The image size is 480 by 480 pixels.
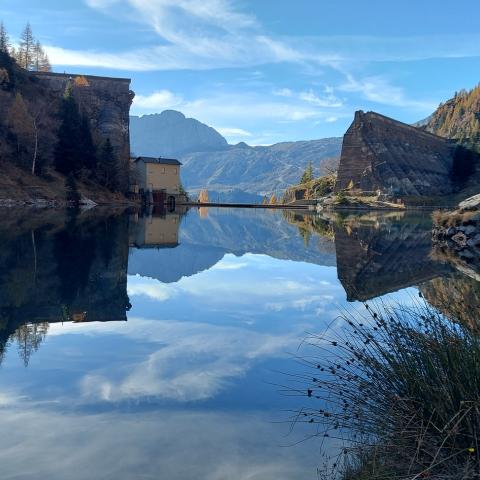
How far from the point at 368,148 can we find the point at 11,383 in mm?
99926

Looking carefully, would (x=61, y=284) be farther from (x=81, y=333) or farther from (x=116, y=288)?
(x=81, y=333)

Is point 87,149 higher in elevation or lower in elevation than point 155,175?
higher

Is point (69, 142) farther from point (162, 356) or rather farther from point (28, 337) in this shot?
point (162, 356)

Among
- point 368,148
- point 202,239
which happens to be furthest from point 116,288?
point 368,148

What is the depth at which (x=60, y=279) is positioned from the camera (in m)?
12.8

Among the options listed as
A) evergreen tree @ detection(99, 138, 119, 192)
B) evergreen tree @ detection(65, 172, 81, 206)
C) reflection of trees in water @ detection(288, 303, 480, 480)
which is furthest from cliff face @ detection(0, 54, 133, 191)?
reflection of trees in water @ detection(288, 303, 480, 480)

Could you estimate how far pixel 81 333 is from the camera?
8.55 metres

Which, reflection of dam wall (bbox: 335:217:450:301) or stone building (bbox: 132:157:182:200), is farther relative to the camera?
stone building (bbox: 132:157:182:200)

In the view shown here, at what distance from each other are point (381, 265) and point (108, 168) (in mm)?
54341

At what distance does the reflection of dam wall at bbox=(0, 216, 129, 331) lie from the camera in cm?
971

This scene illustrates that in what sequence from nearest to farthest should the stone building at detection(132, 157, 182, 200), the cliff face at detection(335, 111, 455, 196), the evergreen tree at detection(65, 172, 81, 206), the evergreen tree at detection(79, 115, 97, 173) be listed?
the evergreen tree at detection(65, 172, 81, 206) < the evergreen tree at detection(79, 115, 97, 173) < the stone building at detection(132, 157, 182, 200) < the cliff face at detection(335, 111, 455, 196)

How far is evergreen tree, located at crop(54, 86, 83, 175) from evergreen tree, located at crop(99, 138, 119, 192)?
3273mm

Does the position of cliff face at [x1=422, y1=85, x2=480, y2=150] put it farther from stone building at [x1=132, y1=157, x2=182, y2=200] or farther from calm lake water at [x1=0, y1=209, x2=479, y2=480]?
calm lake water at [x1=0, y1=209, x2=479, y2=480]

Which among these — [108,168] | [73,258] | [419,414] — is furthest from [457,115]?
[419,414]
